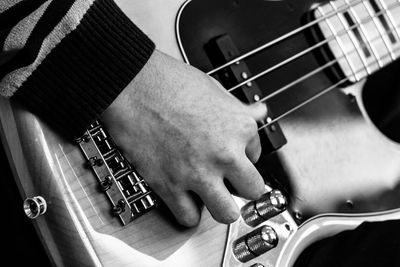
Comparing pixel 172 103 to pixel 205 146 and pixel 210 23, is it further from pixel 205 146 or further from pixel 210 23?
pixel 210 23

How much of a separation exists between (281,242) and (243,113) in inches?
8.6

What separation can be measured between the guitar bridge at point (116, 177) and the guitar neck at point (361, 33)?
466 millimetres

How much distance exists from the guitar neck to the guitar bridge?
0.47m

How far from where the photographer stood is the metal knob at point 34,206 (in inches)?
26.5

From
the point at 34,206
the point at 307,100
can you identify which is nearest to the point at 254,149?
the point at 307,100

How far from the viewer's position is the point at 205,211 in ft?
2.57

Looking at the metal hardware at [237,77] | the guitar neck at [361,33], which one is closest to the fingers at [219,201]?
the metal hardware at [237,77]

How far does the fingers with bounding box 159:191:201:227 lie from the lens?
72cm

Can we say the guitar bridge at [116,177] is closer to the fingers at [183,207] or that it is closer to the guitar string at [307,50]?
the fingers at [183,207]

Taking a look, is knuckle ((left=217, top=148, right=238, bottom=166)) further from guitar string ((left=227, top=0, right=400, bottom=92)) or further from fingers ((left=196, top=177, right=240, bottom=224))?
guitar string ((left=227, top=0, right=400, bottom=92))

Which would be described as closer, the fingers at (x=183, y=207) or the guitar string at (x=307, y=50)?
the fingers at (x=183, y=207)

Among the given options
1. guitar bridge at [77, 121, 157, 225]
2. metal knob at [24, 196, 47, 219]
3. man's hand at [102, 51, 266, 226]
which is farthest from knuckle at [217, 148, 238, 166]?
metal knob at [24, 196, 47, 219]

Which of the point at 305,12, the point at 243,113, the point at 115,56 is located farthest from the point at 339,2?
the point at 115,56

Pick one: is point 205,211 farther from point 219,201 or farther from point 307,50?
point 307,50
